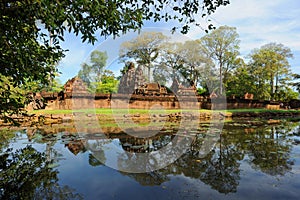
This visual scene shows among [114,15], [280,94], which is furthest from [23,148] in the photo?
[280,94]

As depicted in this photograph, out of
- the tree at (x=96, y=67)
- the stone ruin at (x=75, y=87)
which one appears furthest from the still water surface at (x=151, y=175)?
the tree at (x=96, y=67)

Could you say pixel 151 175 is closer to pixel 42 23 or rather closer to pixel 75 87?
pixel 42 23

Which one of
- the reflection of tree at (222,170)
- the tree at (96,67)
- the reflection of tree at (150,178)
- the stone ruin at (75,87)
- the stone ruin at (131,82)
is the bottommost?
the reflection of tree at (150,178)

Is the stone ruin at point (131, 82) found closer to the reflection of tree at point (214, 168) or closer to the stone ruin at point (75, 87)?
the stone ruin at point (75, 87)

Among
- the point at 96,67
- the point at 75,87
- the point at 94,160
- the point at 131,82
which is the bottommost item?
the point at 94,160

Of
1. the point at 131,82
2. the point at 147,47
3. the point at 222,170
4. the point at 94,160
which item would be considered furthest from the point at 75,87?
the point at 147,47

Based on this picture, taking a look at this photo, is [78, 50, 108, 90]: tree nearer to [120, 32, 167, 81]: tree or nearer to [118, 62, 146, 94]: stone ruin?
[120, 32, 167, 81]: tree

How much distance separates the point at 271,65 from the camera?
29969 millimetres

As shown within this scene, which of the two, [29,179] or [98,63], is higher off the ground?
[98,63]

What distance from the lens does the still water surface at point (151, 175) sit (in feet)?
8.79

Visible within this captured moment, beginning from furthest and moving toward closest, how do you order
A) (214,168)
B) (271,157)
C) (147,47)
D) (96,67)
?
(96,67), (147,47), (271,157), (214,168)

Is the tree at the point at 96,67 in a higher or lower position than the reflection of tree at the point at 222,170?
higher

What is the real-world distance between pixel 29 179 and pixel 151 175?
74.6 inches

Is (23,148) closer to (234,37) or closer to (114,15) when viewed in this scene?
(114,15)
